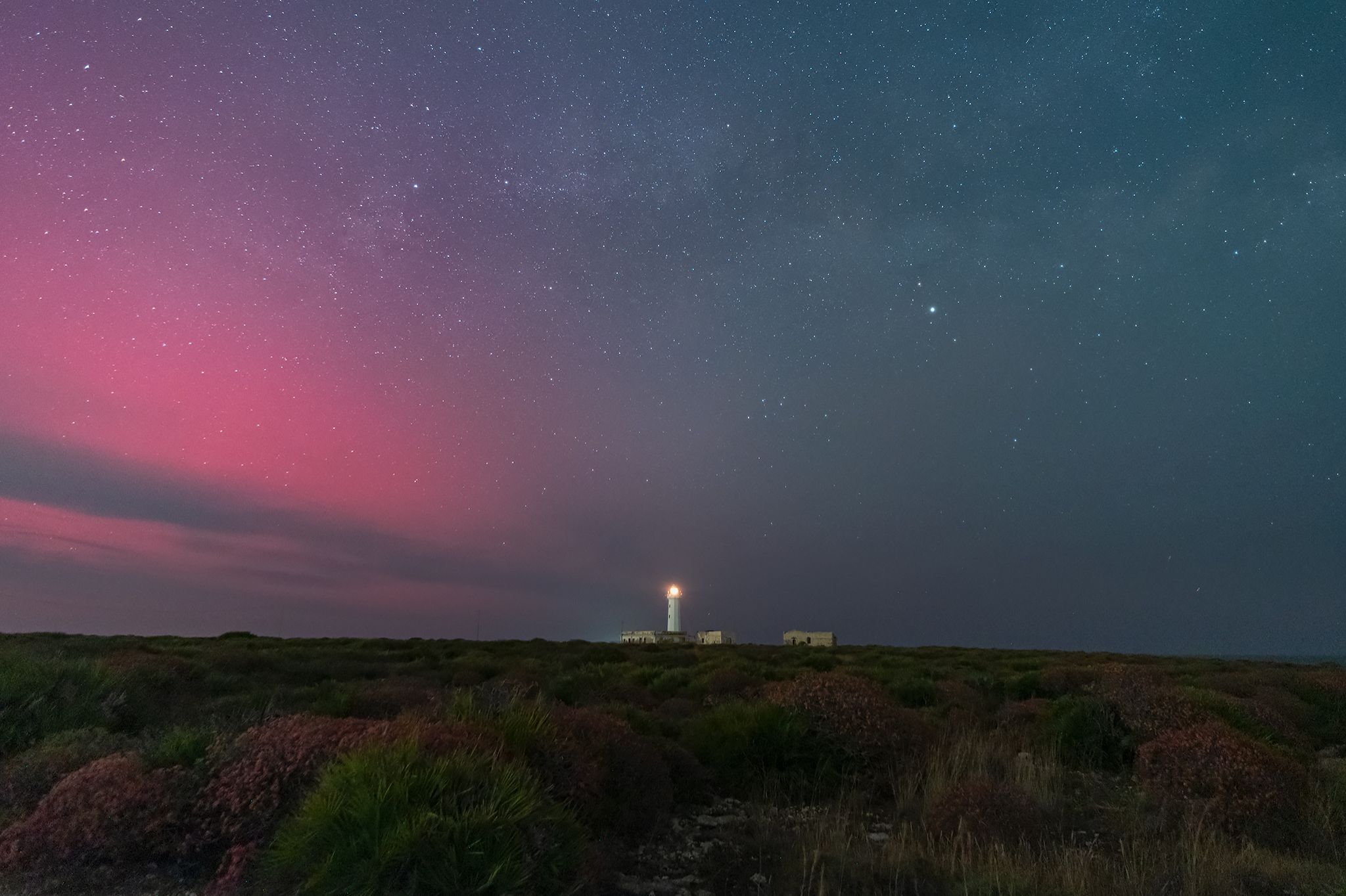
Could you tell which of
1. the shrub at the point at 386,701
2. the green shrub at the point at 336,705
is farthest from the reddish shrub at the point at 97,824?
the green shrub at the point at 336,705

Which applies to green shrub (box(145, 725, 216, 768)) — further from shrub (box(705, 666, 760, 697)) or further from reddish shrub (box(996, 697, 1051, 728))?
reddish shrub (box(996, 697, 1051, 728))

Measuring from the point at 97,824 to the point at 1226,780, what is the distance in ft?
34.1

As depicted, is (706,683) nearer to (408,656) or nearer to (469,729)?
(469,729)

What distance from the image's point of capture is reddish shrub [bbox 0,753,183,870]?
566cm

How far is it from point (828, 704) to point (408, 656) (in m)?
23.2

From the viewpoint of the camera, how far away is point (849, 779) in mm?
9781

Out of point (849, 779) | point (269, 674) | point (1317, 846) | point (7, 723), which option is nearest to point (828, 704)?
point (849, 779)

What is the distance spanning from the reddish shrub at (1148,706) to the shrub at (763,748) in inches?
197

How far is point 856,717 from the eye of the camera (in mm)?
10344

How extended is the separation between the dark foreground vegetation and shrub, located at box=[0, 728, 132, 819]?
3cm

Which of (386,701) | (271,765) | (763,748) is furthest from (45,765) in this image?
(763,748)

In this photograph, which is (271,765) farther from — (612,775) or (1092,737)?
(1092,737)

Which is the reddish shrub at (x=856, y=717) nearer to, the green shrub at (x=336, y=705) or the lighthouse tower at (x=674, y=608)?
the green shrub at (x=336, y=705)

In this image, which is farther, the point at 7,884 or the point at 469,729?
the point at 469,729
